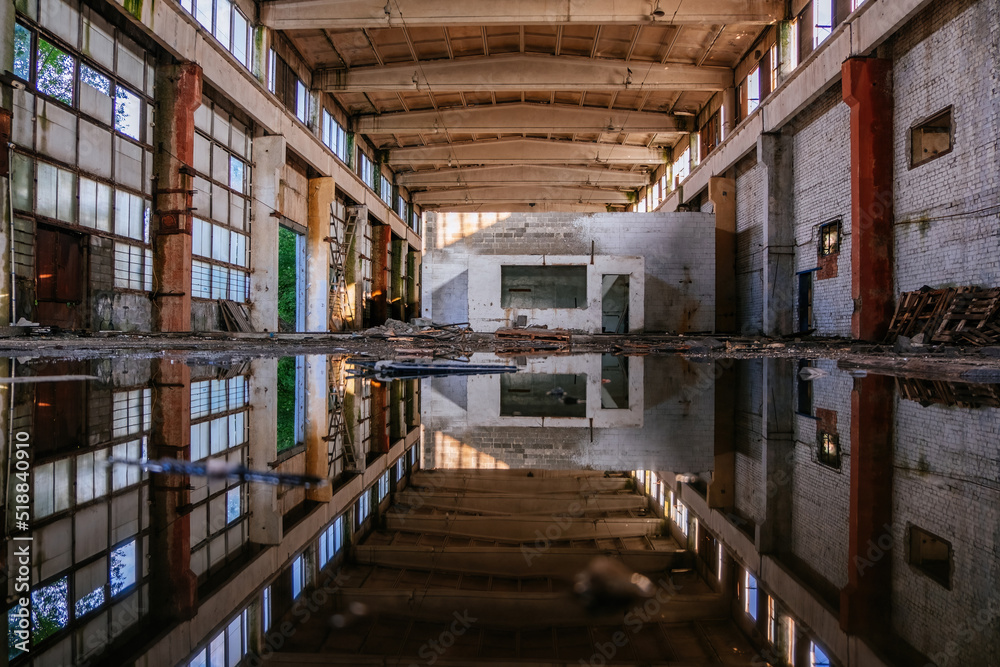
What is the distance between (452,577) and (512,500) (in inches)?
27.8

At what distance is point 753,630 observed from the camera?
1261 millimetres

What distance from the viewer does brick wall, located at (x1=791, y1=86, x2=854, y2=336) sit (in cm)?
1403

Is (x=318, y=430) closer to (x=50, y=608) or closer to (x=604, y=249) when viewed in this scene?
(x=50, y=608)

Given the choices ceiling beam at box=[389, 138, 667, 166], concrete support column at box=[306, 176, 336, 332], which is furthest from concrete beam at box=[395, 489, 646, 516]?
ceiling beam at box=[389, 138, 667, 166]

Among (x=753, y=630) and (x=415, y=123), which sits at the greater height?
(x=415, y=123)

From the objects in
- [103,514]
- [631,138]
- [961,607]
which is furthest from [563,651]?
[631,138]

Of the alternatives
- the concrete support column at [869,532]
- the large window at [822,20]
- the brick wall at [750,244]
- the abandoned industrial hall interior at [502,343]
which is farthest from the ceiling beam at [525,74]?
the concrete support column at [869,532]

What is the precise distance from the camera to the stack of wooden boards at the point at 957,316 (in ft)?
30.9

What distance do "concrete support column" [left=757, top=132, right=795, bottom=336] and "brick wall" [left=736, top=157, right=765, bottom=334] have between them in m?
0.52

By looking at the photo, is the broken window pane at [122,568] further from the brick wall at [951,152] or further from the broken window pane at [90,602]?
the brick wall at [951,152]

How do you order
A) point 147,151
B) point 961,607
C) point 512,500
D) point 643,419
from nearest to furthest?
point 961,607, point 512,500, point 643,419, point 147,151

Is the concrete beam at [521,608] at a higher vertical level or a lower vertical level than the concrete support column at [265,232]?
lower

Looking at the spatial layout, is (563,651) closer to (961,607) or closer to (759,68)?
(961,607)

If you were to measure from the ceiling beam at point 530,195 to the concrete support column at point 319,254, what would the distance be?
1240 centimetres
